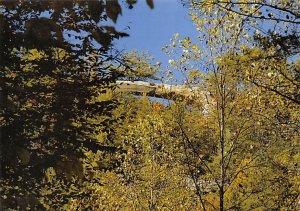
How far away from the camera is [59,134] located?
4.97m

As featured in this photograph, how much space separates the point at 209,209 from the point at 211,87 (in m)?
9.16

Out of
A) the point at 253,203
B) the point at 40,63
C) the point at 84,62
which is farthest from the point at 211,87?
the point at 253,203

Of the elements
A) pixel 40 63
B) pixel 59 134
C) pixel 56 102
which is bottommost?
pixel 59 134

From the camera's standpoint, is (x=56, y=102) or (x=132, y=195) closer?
(x=56, y=102)

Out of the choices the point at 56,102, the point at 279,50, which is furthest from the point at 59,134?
the point at 279,50

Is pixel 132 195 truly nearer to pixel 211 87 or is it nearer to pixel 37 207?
pixel 211 87

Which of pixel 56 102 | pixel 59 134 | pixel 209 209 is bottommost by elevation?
pixel 209 209

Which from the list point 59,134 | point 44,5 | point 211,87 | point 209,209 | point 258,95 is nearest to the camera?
point 44,5

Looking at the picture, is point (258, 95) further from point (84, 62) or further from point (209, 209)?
point (209, 209)

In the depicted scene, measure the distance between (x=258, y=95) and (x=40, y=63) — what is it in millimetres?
4223

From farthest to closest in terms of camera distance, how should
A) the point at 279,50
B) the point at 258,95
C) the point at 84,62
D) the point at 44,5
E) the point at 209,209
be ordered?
the point at 209,209
the point at 258,95
the point at 279,50
the point at 84,62
the point at 44,5

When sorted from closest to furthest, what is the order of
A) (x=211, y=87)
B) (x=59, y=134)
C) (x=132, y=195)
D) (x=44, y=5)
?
(x=44, y=5) → (x=59, y=134) → (x=211, y=87) → (x=132, y=195)

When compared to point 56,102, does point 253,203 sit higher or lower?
lower

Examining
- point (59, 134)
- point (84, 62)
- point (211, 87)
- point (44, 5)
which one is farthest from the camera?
point (211, 87)
